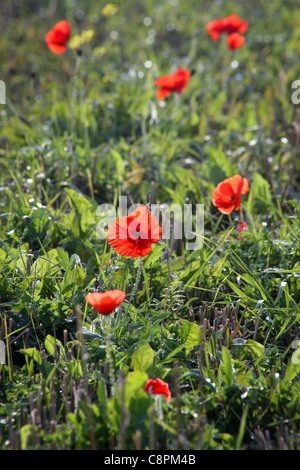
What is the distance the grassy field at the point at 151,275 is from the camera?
1.42m

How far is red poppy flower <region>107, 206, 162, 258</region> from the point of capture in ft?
5.45

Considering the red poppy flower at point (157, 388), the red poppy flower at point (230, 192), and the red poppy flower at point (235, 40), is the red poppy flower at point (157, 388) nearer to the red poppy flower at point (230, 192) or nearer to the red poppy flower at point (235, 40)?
the red poppy flower at point (230, 192)

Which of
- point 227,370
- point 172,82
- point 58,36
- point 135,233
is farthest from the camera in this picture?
point 58,36

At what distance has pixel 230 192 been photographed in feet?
6.62

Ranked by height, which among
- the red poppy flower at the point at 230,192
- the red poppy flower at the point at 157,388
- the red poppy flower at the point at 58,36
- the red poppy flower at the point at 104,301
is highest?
the red poppy flower at the point at 58,36

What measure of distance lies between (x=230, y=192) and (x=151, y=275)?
0.48 meters

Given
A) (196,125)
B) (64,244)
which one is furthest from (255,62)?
(64,244)

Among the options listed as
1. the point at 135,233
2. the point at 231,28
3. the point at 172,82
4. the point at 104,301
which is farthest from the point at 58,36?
the point at 104,301

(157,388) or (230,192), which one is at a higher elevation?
(230,192)

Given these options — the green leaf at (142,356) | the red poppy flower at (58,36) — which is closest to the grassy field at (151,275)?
the green leaf at (142,356)

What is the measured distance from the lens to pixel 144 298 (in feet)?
6.70

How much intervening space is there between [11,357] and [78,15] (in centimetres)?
512

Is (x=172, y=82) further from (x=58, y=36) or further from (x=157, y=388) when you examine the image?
(x=157, y=388)

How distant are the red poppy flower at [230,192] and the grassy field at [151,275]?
5.8 inches
